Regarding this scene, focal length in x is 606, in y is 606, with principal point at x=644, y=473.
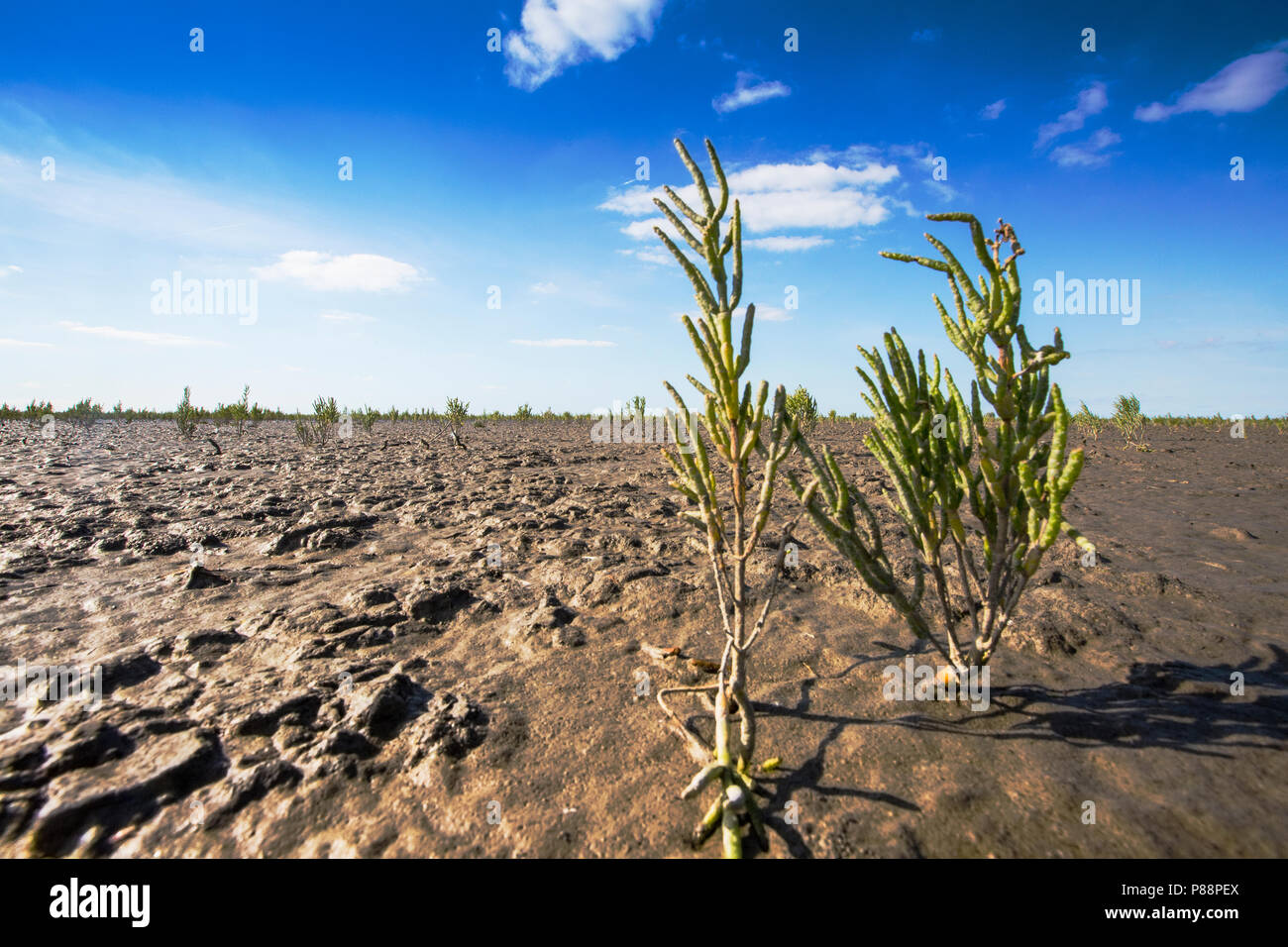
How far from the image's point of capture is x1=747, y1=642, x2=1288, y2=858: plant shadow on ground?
2174mm

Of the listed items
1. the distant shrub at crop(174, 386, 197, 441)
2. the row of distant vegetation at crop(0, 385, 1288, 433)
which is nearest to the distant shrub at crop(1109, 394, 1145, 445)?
the row of distant vegetation at crop(0, 385, 1288, 433)

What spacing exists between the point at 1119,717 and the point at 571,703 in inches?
89.0

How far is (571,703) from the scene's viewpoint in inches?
107

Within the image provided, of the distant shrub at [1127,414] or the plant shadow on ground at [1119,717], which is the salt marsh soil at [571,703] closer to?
the plant shadow on ground at [1119,717]

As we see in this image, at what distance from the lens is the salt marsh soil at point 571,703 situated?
1946 mm

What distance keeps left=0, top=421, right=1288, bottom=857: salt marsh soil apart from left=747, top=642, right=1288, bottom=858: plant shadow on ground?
0.01 m

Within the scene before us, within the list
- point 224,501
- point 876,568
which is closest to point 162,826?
point 876,568

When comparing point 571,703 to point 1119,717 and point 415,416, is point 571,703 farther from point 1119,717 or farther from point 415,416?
point 415,416

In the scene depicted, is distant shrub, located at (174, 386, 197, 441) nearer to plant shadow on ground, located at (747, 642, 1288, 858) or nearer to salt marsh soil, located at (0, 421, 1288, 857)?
salt marsh soil, located at (0, 421, 1288, 857)

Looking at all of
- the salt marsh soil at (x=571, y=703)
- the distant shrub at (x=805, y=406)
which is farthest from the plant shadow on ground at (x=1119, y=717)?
the distant shrub at (x=805, y=406)

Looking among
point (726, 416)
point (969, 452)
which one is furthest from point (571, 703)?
point (969, 452)
